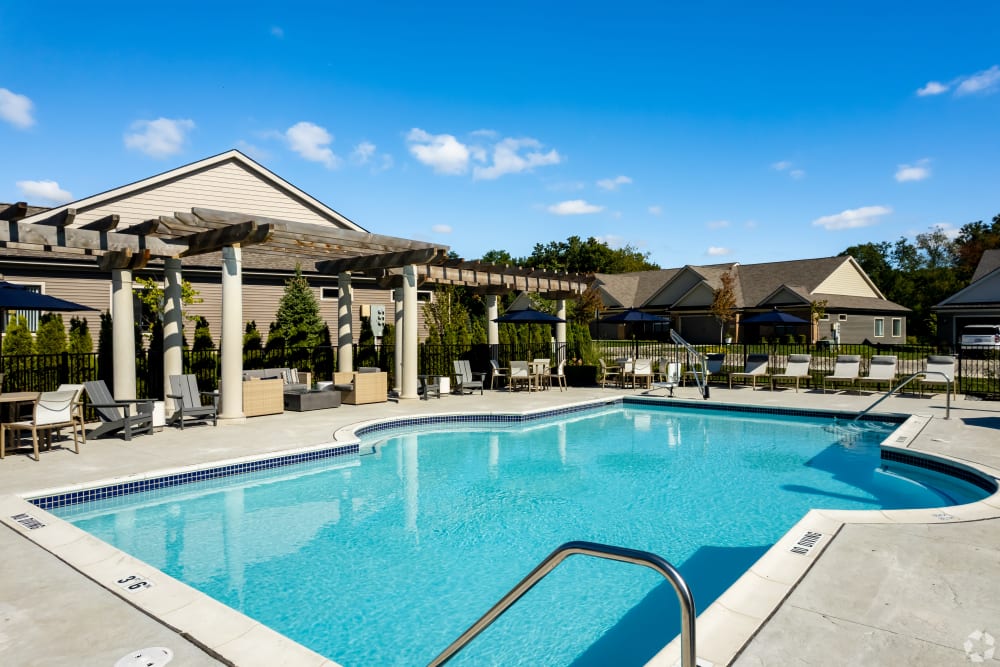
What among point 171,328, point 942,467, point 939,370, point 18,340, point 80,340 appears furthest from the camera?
point 939,370

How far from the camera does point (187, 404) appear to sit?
11031 mm

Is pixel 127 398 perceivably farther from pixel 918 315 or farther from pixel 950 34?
pixel 918 315

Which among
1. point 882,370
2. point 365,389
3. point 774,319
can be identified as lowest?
point 365,389

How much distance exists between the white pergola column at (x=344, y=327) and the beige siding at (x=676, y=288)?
30.0 meters

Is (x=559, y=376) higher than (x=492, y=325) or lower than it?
lower

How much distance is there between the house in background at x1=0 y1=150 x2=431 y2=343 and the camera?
54.3ft

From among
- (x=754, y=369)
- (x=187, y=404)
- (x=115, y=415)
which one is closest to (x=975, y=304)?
(x=754, y=369)

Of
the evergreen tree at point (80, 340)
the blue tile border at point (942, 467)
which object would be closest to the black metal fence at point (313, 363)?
the evergreen tree at point (80, 340)

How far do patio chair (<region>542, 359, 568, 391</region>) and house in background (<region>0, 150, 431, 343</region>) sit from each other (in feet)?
20.6

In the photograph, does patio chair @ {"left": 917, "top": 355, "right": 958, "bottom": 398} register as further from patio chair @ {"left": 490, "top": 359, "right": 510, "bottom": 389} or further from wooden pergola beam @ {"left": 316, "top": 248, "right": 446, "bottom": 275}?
wooden pergola beam @ {"left": 316, "top": 248, "right": 446, "bottom": 275}

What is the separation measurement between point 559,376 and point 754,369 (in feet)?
18.8

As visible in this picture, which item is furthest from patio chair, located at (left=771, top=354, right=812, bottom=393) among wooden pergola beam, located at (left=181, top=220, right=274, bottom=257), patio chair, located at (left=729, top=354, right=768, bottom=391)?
wooden pergola beam, located at (left=181, top=220, right=274, bottom=257)

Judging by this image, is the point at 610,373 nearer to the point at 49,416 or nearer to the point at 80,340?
the point at 80,340

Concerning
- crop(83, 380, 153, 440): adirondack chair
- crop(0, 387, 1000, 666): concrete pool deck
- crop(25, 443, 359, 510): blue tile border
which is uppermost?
crop(83, 380, 153, 440): adirondack chair
